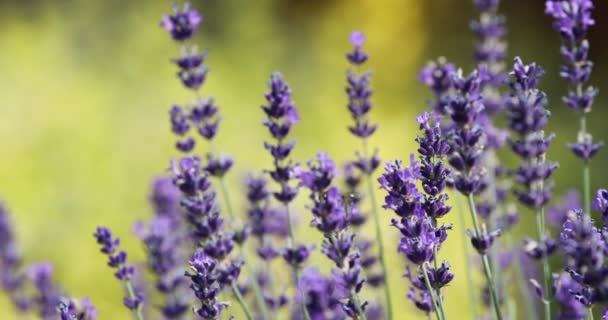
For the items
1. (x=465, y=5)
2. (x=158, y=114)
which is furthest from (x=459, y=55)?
(x=158, y=114)

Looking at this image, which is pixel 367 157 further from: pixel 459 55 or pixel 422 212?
pixel 459 55

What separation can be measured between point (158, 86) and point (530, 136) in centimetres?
475

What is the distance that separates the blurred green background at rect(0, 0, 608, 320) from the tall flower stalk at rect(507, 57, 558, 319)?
3798 millimetres

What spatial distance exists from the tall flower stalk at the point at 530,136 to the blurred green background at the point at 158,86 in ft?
12.5

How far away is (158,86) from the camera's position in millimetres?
Answer: 6098

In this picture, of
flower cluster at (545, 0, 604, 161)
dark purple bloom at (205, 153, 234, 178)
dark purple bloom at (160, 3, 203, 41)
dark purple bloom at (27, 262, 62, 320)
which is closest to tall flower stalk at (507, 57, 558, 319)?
flower cluster at (545, 0, 604, 161)

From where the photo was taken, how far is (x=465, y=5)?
6.21 metres

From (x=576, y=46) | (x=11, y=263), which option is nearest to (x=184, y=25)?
(x=576, y=46)

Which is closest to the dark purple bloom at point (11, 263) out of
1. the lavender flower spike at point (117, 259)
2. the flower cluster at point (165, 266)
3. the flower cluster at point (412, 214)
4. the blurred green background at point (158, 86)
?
the flower cluster at point (165, 266)

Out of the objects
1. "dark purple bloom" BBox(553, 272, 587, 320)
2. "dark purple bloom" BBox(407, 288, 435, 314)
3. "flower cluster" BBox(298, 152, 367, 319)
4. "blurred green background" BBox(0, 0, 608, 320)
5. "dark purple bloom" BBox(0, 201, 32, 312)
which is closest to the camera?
"flower cluster" BBox(298, 152, 367, 319)

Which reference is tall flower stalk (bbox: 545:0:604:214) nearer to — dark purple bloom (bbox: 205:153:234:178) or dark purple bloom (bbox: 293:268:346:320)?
dark purple bloom (bbox: 293:268:346:320)

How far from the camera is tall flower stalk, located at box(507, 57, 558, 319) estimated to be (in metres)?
1.61

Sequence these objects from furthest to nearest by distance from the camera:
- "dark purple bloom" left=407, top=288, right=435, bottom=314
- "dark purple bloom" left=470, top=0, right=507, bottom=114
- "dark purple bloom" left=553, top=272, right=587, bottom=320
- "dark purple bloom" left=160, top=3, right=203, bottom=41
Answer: "dark purple bloom" left=470, top=0, right=507, bottom=114, "dark purple bloom" left=160, top=3, right=203, bottom=41, "dark purple bloom" left=553, top=272, right=587, bottom=320, "dark purple bloom" left=407, top=288, right=435, bottom=314

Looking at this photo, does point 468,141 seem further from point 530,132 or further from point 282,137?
point 282,137
